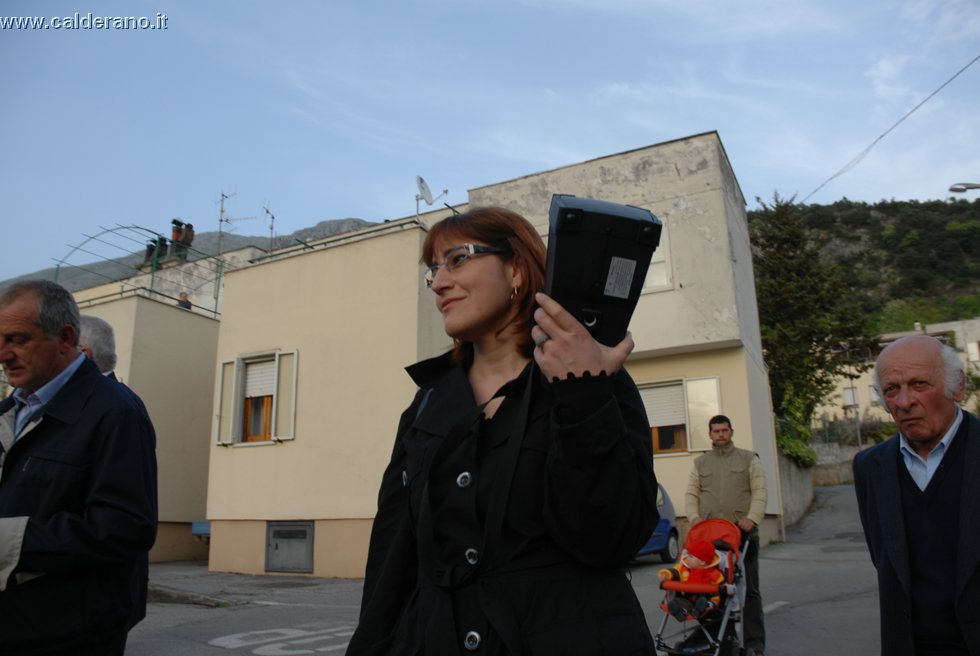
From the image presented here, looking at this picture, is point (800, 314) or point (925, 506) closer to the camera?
point (925, 506)

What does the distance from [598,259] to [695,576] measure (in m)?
4.75

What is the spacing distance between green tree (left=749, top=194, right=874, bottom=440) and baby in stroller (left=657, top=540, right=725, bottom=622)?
2362cm

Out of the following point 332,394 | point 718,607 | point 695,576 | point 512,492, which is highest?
point 332,394

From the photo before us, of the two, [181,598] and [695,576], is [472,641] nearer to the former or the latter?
[695,576]

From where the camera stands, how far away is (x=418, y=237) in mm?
14750

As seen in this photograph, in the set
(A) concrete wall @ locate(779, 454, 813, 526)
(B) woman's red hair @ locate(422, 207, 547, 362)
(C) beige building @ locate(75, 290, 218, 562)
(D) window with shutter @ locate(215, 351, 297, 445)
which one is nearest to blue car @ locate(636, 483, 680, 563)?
(A) concrete wall @ locate(779, 454, 813, 526)

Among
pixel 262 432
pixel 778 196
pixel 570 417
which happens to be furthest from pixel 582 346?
pixel 778 196

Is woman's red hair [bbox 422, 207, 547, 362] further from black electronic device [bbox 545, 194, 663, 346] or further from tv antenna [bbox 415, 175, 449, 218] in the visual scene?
tv antenna [bbox 415, 175, 449, 218]

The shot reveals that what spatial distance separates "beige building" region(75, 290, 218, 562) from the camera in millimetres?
16875

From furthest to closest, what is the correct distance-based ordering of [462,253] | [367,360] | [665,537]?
[367,360], [665,537], [462,253]

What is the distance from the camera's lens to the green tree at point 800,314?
2822cm

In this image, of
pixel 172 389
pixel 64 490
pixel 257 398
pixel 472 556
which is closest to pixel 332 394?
pixel 257 398

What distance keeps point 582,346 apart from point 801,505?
2195 centimetres

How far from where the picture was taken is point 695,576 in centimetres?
561
